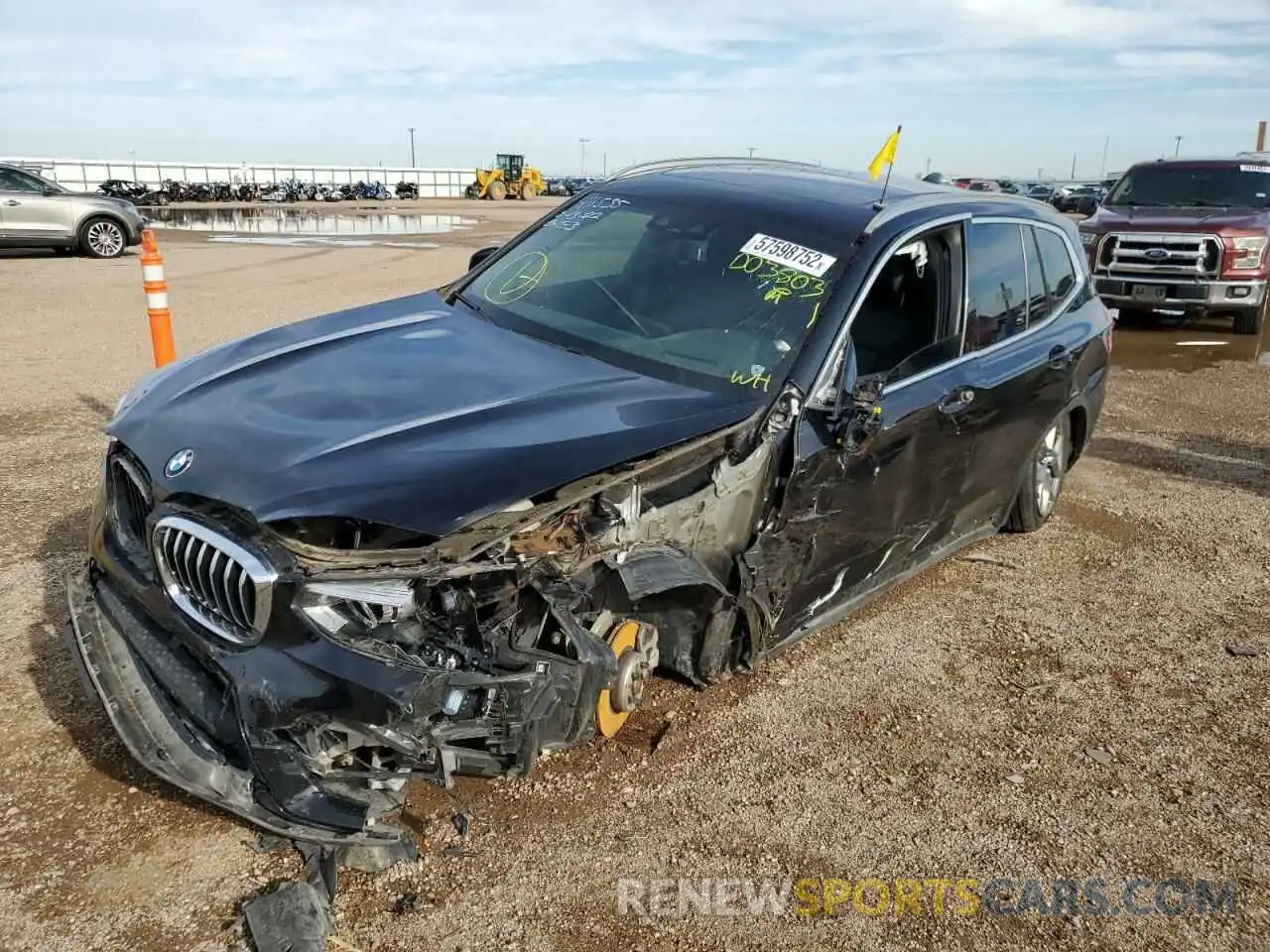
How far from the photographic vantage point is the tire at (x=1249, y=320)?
11.7 metres

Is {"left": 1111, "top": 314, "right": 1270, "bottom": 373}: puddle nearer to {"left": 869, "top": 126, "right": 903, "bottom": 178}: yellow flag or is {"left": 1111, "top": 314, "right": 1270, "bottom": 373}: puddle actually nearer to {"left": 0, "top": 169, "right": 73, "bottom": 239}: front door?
{"left": 869, "top": 126, "right": 903, "bottom": 178}: yellow flag

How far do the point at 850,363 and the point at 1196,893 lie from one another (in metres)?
1.90

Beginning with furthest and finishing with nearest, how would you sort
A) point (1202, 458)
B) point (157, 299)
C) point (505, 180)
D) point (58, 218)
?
point (505, 180), point (58, 218), point (1202, 458), point (157, 299)

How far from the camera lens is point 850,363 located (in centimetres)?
337

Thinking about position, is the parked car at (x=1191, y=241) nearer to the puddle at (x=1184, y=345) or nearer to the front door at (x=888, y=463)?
the puddle at (x=1184, y=345)

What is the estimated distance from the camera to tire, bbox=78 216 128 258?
54.3 feet

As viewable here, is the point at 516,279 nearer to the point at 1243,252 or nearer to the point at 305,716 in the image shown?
the point at 305,716

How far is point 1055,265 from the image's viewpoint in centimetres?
486

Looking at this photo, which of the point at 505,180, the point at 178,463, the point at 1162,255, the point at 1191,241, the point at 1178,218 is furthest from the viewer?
the point at 505,180

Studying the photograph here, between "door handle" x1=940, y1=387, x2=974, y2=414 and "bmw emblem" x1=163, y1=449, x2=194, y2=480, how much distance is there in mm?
2660

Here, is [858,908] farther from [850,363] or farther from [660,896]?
[850,363]

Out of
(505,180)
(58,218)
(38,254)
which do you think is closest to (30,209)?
(58,218)

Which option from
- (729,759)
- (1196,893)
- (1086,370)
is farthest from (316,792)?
(1086,370)

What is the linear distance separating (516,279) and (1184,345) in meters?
10.1
